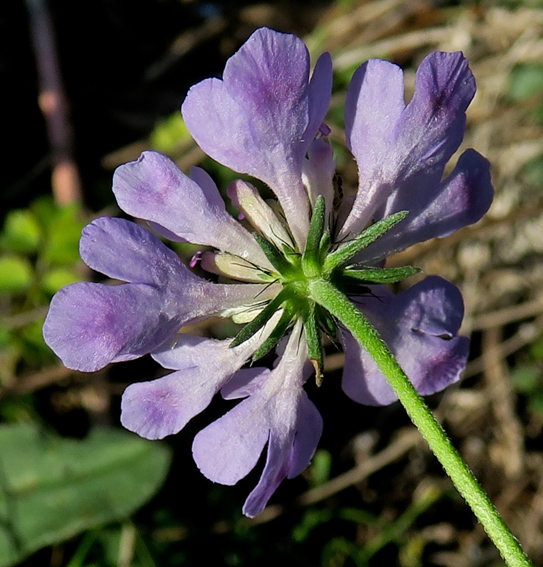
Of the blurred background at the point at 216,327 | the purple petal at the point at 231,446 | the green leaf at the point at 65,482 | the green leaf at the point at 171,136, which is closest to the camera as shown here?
the purple petal at the point at 231,446

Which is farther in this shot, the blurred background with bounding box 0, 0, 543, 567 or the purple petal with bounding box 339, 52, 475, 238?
the blurred background with bounding box 0, 0, 543, 567

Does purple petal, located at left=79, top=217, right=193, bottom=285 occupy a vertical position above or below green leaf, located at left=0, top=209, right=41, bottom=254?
above

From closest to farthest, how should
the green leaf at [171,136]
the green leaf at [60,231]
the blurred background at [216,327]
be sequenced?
the blurred background at [216,327] < the green leaf at [60,231] < the green leaf at [171,136]

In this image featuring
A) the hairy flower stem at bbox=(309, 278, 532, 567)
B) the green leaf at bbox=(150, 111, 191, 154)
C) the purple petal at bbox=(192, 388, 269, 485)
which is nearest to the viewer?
the hairy flower stem at bbox=(309, 278, 532, 567)

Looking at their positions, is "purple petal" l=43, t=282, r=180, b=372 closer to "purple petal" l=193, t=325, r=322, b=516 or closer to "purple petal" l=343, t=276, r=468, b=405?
"purple petal" l=193, t=325, r=322, b=516

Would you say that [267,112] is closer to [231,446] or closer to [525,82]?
[231,446]

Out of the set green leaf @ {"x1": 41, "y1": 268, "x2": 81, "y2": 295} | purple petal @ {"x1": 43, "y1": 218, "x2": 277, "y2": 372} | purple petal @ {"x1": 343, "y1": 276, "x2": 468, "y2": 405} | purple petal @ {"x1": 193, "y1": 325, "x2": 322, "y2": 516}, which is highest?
purple petal @ {"x1": 43, "y1": 218, "x2": 277, "y2": 372}

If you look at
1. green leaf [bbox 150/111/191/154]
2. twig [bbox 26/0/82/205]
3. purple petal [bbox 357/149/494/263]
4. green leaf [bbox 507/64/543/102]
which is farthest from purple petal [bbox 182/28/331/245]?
green leaf [bbox 507/64/543/102]

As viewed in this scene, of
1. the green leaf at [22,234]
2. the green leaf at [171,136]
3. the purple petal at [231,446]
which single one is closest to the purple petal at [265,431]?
the purple petal at [231,446]

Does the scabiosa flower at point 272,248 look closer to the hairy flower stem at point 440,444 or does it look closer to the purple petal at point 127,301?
the purple petal at point 127,301

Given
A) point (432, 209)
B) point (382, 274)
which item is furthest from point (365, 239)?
point (432, 209)
